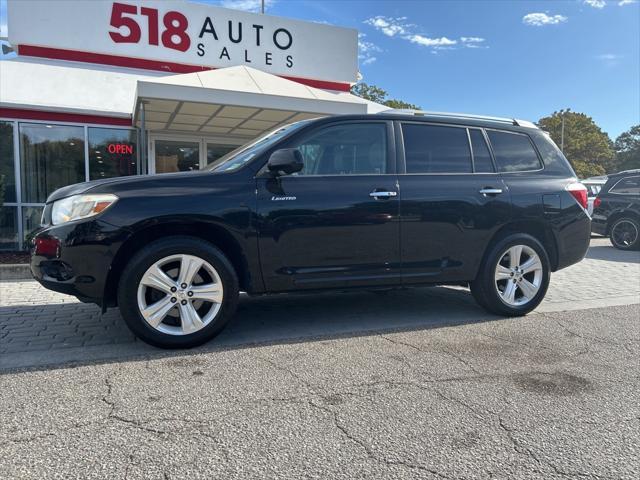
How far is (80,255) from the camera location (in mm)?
3568

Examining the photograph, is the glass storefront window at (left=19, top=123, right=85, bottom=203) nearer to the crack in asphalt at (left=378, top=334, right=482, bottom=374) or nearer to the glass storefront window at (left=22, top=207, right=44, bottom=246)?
the glass storefront window at (left=22, top=207, right=44, bottom=246)

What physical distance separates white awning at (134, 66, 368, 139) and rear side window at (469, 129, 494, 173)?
14.3 feet

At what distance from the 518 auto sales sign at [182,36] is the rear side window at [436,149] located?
1009cm

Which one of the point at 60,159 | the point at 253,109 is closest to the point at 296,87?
the point at 253,109

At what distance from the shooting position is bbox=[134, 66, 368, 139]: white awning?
26.3 feet

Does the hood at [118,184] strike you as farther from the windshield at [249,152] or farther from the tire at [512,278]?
the tire at [512,278]

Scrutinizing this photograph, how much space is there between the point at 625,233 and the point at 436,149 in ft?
31.8

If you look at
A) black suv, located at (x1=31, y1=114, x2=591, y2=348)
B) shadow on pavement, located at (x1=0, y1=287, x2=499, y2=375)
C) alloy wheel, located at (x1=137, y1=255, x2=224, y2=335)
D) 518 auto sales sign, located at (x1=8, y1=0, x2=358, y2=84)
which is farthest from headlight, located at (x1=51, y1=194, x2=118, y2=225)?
518 auto sales sign, located at (x1=8, y1=0, x2=358, y2=84)

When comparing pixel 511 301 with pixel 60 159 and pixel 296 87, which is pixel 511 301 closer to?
pixel 296 87

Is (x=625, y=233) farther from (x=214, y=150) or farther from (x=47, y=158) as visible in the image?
(x=47, y=158)

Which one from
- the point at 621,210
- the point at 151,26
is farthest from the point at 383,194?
the point at 151,26

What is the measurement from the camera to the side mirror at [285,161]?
3840mm

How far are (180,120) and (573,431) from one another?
9644 millimetres

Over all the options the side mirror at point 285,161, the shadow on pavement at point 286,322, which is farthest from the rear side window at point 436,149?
the shadow on pavement at point 286,322
